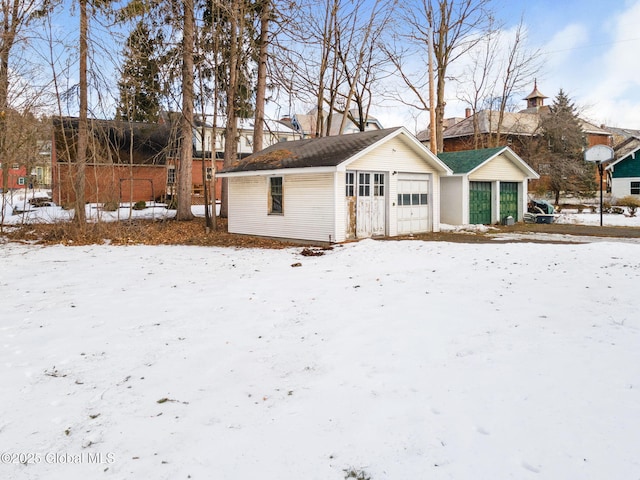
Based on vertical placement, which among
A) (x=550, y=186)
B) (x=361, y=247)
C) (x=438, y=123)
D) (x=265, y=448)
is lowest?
(x=265, y=448)

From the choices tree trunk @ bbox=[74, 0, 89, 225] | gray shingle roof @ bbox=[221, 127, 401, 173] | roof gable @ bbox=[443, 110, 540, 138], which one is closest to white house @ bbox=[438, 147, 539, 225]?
gray shingle roof @ bbox=[221, 127, 401, 173]

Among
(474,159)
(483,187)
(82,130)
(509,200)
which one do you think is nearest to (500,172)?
(483,187)

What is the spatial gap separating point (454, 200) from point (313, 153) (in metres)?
7.53

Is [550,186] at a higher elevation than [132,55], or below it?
below

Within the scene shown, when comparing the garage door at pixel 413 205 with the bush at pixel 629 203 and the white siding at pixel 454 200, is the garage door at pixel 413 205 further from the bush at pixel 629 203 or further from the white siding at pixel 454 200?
the bush at pixel 629 203

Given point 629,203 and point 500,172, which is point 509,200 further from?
point 629,203

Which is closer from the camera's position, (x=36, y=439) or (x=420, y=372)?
(x=36, y=439)

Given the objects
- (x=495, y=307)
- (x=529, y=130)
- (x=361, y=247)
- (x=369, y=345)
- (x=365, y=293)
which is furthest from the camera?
(x=529, y=130)

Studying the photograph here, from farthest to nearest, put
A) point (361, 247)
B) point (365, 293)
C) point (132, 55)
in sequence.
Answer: point (132, 55) → point (361, 247) → point (365, 293)

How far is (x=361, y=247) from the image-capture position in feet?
39.9

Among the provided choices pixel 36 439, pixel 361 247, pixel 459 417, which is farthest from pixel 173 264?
pixel 459 417

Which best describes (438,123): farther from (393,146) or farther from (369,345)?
(369,345)

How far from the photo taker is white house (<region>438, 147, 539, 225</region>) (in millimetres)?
19391

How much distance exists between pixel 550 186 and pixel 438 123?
12477 mm
